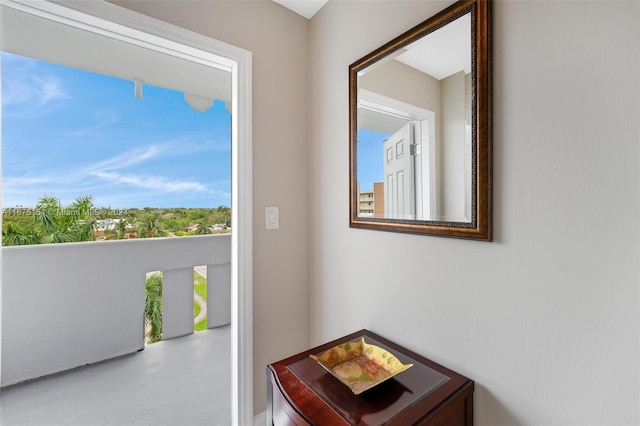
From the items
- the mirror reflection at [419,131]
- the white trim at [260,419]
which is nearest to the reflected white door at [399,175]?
the mirror reflection at [419,131]

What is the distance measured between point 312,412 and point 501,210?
2.77 ft

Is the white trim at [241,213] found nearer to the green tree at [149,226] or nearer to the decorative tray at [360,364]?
the decorative tray at [360,364]

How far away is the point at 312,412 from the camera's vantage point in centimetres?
83

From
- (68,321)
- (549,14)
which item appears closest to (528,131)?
(549,14)

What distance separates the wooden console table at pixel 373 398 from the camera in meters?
0.81

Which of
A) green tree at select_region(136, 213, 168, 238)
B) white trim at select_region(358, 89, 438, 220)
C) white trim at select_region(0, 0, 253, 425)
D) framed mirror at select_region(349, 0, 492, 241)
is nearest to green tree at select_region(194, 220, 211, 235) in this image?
green tree at select_region(136, 213, 168, 238)

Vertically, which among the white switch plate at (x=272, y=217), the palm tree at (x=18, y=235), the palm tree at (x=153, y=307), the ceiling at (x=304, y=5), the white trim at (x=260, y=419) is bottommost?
the white trim at (x=260, y=419)

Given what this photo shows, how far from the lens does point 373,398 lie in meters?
0.88

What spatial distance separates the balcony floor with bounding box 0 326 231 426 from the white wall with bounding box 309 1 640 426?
1510 millimetres

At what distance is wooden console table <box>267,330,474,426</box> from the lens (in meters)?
0.81

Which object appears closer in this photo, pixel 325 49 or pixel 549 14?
pixel 549 14

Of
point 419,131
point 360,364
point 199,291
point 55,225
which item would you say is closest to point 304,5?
point 419,131

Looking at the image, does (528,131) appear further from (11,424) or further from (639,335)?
(11,424)

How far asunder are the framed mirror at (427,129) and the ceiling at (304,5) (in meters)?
0.54
